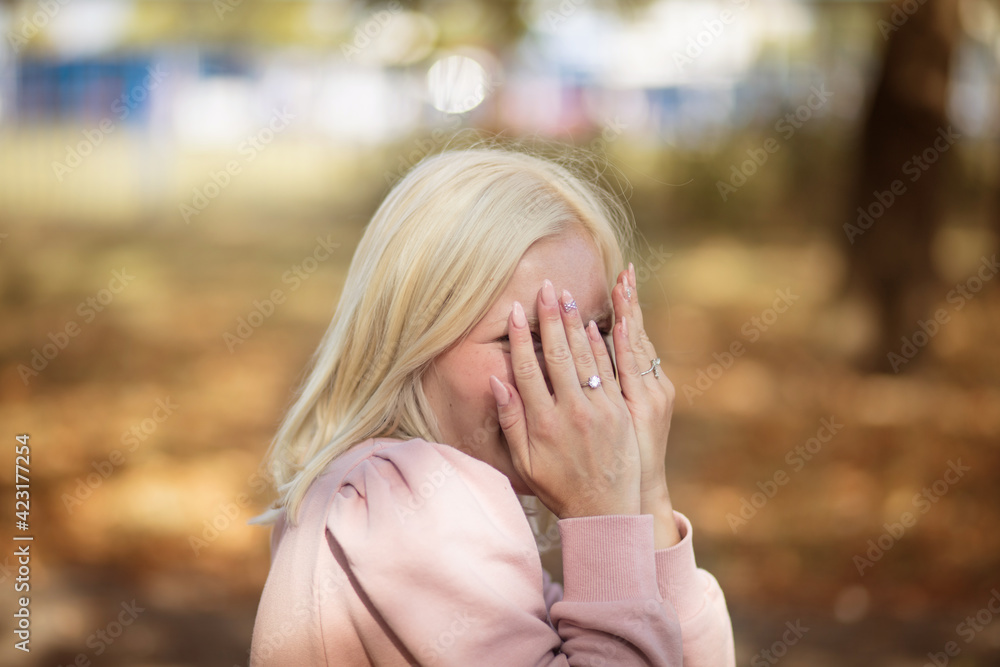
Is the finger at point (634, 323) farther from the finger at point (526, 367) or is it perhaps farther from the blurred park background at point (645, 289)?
the blurred park background at point (645, 289)

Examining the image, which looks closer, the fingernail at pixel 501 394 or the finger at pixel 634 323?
the fingernail at pixel 501 394

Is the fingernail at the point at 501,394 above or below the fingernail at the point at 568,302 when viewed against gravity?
below

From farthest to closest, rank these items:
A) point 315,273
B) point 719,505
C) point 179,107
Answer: point 179,107 → point 315,273 → point 719,505

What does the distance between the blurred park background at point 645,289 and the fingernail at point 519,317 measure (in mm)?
692

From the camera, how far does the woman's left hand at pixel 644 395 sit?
1.69 meters

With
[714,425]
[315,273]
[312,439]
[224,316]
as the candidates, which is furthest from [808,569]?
[315,273]

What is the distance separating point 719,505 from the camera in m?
5.63

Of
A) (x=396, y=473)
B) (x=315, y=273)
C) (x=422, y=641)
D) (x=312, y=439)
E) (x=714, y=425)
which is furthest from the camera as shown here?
(x=315, y=273)

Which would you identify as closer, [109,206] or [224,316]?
[224,316]

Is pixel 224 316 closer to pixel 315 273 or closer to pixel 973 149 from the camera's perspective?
pixel 315 273

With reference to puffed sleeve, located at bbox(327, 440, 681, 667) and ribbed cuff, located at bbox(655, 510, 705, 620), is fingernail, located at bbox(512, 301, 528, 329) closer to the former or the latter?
puffed sleeve, located at bbox(327, 440, 681, 667)

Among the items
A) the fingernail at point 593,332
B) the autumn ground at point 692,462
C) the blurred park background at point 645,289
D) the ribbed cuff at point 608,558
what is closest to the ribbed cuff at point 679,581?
the ribbed cuff at point 608,558

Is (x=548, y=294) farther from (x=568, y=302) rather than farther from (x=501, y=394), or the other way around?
(x=501, y=394)

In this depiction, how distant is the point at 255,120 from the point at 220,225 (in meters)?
7.07
